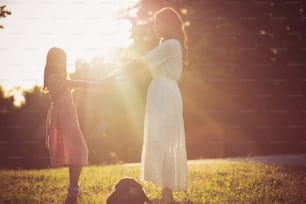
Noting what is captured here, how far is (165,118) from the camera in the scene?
17.3 feet

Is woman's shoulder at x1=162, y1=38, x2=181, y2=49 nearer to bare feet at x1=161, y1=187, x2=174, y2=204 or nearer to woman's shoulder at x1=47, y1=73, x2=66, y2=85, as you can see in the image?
woman's shoulder at x1=47, y1=73, x2=66, y2=85

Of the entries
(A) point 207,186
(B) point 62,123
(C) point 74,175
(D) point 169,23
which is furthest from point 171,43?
(A) point 207,186

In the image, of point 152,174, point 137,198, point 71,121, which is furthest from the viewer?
point 71,121

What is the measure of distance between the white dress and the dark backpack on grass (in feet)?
1.89

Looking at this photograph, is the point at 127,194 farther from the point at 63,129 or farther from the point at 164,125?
the point at 63,129

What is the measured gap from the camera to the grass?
5641 mm

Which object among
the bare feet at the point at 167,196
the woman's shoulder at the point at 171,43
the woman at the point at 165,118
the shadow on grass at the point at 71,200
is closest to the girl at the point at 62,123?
the shadow on grass at the point at 71,200

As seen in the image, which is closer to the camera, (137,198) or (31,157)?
(137,198)

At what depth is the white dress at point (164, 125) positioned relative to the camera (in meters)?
5.21

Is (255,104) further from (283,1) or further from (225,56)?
(283,1)

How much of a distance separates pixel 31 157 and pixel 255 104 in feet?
28.6

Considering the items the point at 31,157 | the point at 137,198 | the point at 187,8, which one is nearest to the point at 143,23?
the point at 187,8

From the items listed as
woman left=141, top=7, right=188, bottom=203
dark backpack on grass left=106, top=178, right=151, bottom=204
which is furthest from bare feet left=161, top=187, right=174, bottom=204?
dark backpack on grass left=106, top=178, right=151, bottom=204

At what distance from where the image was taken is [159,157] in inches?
204
